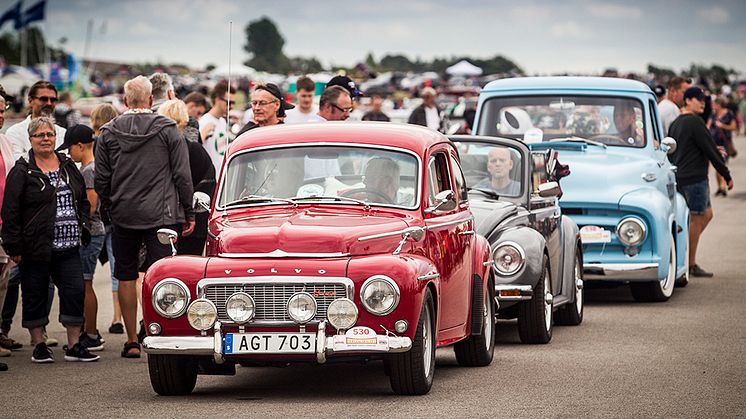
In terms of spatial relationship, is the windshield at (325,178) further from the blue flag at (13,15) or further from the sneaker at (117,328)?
the blue flag at (13,15)

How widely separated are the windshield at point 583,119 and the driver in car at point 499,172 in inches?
115

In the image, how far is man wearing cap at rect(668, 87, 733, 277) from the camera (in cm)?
1805

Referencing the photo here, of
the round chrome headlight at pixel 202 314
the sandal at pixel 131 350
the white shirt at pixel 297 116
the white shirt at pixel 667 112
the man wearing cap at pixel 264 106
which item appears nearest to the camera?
the round chrome headlight at pixel 202 314

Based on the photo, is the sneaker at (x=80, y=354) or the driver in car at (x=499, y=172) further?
the driver in car at (x=499, y=172)

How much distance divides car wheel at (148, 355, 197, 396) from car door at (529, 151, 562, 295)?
4300mm

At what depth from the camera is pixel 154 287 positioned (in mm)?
8875

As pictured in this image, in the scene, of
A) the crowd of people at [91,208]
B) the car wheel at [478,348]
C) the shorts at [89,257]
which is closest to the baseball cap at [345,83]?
the crowd of people at [91,208]

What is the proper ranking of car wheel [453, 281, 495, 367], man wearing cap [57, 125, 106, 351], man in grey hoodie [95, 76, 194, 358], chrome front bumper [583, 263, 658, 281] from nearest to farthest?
car wheel [453, 281, 495, 367] < man in grey hoodie [95, 76, 194, 358] < man wearing cap [57, 125, 106, 351] < chrome front bumper [583, 263, 658, 281]

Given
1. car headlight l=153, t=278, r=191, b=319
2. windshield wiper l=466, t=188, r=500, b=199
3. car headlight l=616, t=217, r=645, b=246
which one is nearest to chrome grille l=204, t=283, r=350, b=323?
car headlight l=153, t=278, r=191, b=319

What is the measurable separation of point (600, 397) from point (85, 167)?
5084mm

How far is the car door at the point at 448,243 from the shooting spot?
965 cm

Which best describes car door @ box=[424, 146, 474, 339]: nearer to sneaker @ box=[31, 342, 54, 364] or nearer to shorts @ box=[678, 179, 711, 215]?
sneaker @ box=[31, 342, 54, 364]

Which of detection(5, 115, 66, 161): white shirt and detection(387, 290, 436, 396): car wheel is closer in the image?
detection(387, 290, 436, 396): car wheel

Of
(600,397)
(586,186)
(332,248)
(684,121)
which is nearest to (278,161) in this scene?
(332,248)
